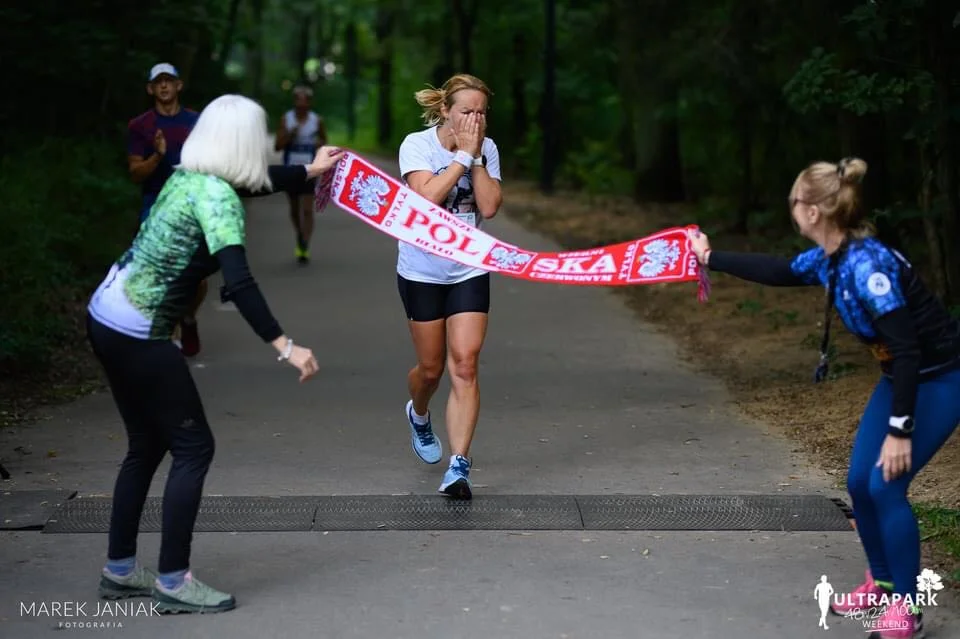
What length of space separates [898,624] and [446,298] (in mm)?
3071

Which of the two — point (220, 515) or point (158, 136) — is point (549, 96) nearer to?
point (158, 136)

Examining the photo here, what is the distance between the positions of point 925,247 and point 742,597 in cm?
1290

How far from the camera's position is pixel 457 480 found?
743 cm

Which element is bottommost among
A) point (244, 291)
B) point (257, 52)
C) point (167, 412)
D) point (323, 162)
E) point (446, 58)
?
point (257, 52)

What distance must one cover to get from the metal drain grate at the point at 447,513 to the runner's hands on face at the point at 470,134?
169cm

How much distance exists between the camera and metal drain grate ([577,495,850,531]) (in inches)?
277

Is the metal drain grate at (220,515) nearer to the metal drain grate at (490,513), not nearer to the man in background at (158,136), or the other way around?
the metal drain grate at (490,513)

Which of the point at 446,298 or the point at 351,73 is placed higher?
the point at 446,298

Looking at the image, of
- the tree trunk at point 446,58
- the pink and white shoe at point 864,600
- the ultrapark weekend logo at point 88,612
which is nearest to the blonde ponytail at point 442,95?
the ultrapark weekend logo at point 88,612

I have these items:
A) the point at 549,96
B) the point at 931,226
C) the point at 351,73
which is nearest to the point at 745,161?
the point at 931,226

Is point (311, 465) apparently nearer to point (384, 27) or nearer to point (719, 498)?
point (719, 498)

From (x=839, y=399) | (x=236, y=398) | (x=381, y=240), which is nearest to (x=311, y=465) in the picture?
(x=236, y=398)

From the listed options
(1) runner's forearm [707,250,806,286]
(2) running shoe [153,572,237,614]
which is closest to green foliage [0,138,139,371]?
(2) running shoe [153,572,237,614]

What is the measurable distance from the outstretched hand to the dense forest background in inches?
150
